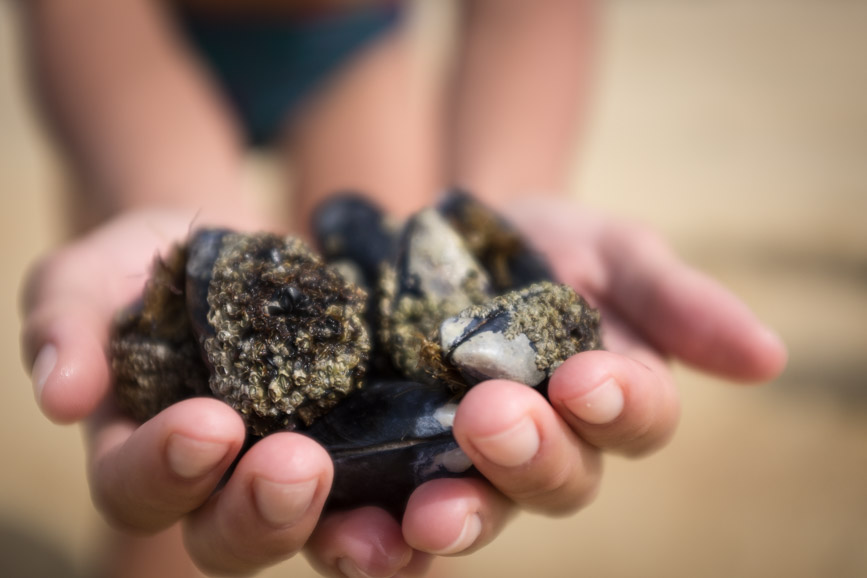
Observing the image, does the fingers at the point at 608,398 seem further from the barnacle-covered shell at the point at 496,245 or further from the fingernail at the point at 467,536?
the barnacle-covered shell at the point at 496,245

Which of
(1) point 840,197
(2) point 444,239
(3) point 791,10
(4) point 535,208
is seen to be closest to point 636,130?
(1) point 840,197

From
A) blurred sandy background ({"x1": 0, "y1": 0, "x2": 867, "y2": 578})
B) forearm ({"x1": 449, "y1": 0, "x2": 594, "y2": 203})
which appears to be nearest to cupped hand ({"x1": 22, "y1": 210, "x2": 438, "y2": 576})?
blurred sandy background ({"x1": 0, "y1": 0, "x2": 867, "y2": 578})

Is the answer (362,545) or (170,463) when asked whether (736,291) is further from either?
(170,463)

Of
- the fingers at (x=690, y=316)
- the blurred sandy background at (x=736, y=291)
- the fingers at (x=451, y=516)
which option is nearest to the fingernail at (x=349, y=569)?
the fingers at (x=451, y=516)

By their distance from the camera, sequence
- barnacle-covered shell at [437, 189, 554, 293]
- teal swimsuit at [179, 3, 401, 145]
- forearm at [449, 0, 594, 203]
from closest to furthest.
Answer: barnacle-covered shell at [437, 189, 554, 293]
forearm at [449, 0, 594, 203]
teal swimsuit at [179, 3, 401, 145]

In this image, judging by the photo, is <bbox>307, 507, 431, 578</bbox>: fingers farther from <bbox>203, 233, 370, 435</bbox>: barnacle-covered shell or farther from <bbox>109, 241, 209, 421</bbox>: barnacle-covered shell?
<bbox>109, 241, 209, 421</bbox>: barnacle-covered shell

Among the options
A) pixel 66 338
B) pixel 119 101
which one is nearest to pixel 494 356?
pixel 66 338

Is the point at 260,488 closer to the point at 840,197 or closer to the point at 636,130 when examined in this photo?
the point at 840,197
